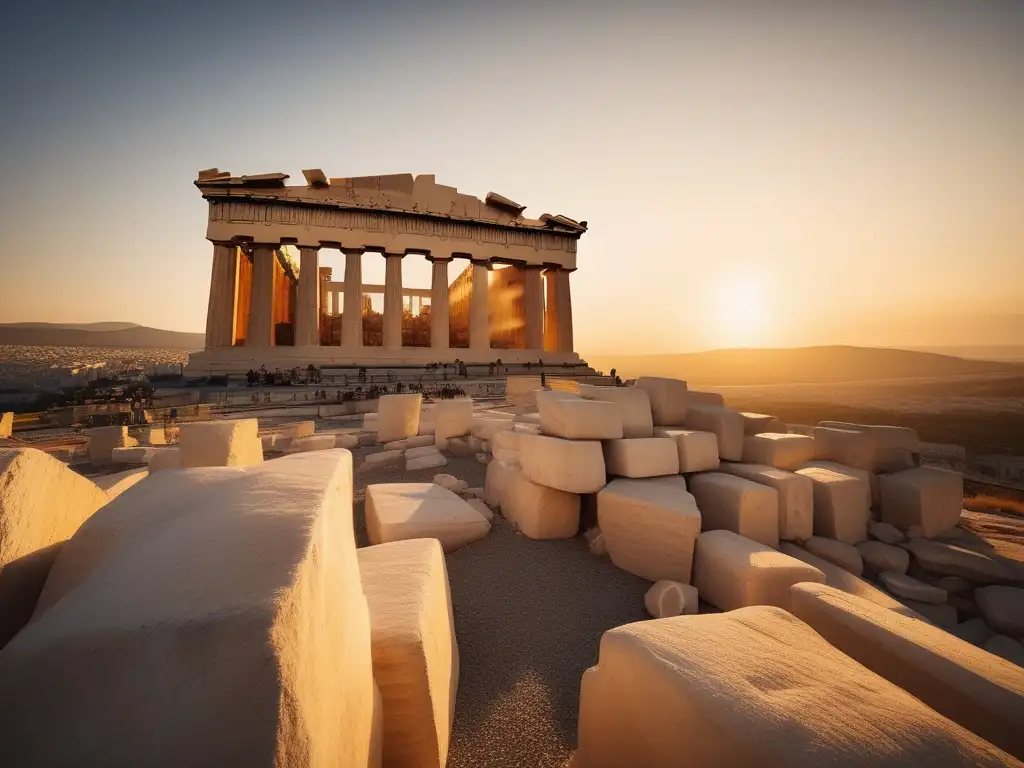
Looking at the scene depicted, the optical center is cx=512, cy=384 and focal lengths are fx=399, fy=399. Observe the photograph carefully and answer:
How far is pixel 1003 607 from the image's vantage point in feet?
8.79

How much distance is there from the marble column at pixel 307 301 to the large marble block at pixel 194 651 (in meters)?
18.8

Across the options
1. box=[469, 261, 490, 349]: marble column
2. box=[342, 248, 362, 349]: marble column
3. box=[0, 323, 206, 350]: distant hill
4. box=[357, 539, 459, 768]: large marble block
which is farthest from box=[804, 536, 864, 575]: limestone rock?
box=[0, 323, 206, 350]: distant hill

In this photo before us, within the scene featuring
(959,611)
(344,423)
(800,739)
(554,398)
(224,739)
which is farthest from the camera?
(344,423)

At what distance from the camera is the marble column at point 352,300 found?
18328 mm

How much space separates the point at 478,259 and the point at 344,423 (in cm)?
1475

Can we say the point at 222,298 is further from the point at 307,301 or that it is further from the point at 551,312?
the point at 551,312

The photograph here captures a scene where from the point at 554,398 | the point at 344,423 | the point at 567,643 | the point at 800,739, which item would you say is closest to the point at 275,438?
the point at 344,423

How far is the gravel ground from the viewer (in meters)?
1.42

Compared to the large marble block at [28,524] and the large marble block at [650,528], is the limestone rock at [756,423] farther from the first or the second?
the large marble block at [28,524]

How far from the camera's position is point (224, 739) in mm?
542

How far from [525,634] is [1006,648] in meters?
3.02

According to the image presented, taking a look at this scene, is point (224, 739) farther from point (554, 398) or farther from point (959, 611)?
point (959, 611)

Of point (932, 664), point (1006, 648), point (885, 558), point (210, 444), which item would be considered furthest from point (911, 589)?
point (210, 444)

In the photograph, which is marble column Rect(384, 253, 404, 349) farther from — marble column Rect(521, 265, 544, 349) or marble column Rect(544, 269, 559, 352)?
marble column Rect(544, 269, 559, 352)
